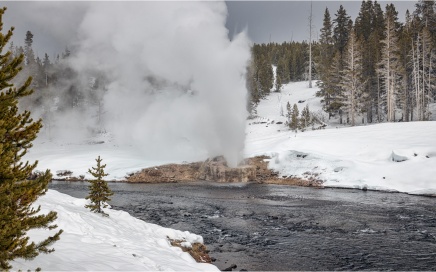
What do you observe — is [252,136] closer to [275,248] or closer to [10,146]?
[275,248]

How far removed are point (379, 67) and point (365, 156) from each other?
2940 centimetres

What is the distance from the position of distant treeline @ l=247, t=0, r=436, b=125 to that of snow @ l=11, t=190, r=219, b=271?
4293cm

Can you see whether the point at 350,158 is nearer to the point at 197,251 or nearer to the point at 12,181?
the point at 197,251

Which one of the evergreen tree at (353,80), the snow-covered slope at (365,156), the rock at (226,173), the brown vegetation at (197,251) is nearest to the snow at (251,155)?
the snow-covered slope at (365,156)

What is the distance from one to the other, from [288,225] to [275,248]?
364 centimetres

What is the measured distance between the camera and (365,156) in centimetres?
3259

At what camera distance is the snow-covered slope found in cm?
2750

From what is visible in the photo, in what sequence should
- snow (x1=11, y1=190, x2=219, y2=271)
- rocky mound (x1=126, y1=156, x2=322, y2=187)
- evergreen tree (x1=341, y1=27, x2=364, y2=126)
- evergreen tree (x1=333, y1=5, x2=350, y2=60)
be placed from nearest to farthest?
1. snow (x1=11, y1=190, x2=219, y2=271)
2. rocky mound (x1=126, y1=156, x2=322, y2=187)
3. evergreen tree (x1=341, y1=27, x2=364, y2=126)
4. evergreen tree (x1=333, y1=5, x2=350, y2=60)

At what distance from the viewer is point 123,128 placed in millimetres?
68375

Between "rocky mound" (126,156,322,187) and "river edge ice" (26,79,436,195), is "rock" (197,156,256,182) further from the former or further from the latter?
"river edge ice" (26,79,436,195)

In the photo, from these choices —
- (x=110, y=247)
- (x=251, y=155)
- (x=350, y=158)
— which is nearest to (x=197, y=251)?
(x=110, y=247)

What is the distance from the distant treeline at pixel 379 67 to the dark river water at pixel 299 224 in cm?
2894

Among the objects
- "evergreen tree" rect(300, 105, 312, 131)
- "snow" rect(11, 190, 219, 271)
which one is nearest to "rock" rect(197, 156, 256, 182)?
"snow" rect(11, 190, 219, 271)

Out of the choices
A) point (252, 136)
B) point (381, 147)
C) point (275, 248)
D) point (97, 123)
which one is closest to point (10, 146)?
point (275, 248)
